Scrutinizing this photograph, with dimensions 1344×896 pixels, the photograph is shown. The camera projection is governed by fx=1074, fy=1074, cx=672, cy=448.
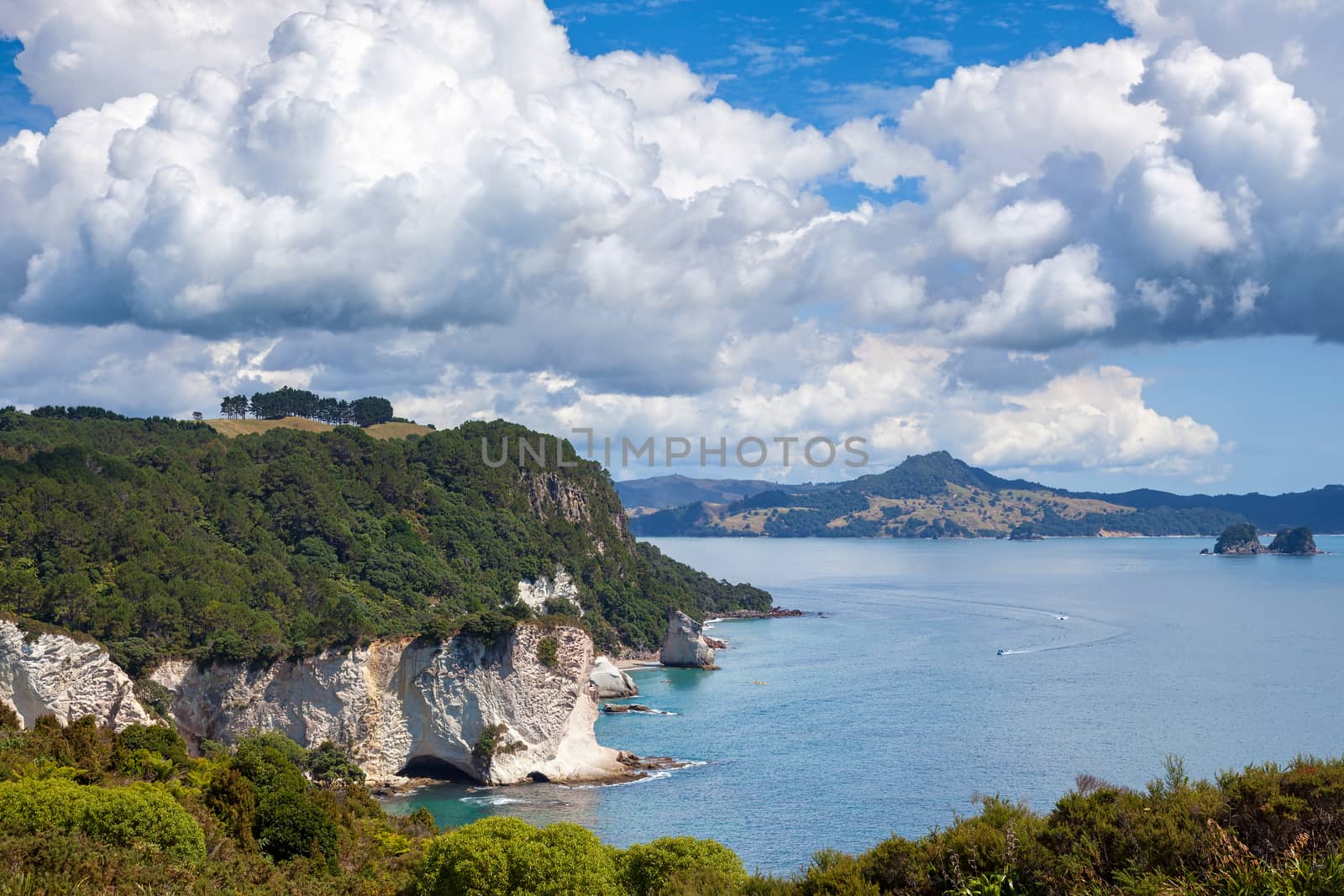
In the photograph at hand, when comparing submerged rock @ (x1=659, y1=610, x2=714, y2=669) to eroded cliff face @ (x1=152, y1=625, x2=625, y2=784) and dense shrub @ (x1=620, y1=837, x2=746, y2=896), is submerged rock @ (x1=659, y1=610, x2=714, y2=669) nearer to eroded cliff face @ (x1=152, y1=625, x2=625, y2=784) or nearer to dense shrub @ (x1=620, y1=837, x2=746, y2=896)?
eroded cliff face @ (x1=152, y1=625, x2=625, y2=784)

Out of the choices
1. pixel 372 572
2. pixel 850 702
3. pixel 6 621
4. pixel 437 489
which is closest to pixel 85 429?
pixel 437 489

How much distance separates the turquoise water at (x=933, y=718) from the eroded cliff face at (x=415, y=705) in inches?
95.6

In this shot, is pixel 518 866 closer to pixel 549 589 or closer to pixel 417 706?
pixel 417 706

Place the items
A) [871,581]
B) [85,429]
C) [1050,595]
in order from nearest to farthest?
1. [85,429]
2. [1050,595]
3. [871,581]

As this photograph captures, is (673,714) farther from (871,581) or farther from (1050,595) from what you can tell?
(871,581)

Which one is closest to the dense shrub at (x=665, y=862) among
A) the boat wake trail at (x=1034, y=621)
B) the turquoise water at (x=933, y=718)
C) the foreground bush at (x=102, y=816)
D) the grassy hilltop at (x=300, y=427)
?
the foreground bush at (x=102, y=816)

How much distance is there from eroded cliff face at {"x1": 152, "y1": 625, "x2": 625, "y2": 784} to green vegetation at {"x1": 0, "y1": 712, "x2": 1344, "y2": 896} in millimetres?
14809

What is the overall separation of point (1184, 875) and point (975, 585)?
159 m

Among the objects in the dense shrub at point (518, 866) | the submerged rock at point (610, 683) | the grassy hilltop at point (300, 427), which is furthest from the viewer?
the grassy hilltop at point (300, 427)

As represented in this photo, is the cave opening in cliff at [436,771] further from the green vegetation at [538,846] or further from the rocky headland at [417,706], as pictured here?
the green vegetation at [538,846]

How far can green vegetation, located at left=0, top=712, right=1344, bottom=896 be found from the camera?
708 inches

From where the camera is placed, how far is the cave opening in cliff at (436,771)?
188ft

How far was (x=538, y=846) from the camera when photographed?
92.6 ft

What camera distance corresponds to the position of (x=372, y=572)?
83.4 meters
